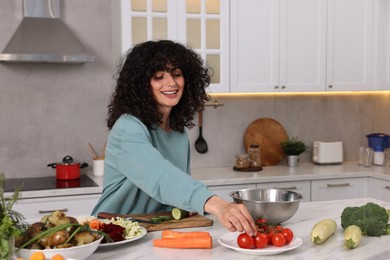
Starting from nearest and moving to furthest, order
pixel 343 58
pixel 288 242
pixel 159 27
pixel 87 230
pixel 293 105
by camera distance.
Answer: pixel 87 230, pixel 288 242, pixel 159 27, pixel 343 58, pixel 293 105

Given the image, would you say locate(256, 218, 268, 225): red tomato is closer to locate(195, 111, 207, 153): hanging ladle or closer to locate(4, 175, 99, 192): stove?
locate(4, 175, 99, 192): stove

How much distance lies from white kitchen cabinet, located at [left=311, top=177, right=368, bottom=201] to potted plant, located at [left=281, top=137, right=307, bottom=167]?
371mm

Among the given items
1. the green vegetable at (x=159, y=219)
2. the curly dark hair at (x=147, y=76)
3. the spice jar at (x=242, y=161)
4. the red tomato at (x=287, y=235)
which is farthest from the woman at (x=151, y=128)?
the spice jar at (x=242, y=161)

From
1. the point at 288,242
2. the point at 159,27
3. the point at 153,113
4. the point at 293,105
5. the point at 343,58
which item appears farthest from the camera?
the point at 293,105

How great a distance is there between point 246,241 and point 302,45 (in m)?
2.77

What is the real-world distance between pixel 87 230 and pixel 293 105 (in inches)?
130

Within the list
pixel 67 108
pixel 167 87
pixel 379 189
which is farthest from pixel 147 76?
pixel 379 189

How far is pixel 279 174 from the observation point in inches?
166

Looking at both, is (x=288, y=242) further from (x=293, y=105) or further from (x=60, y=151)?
(x=293, y=105)

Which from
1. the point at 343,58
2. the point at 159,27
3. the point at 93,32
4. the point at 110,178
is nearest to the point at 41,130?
the point at 93,32

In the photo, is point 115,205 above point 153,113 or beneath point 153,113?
beneath

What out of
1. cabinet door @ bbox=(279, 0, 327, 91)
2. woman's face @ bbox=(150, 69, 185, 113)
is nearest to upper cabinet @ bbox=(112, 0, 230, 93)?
cabinet door @ bbox=(279, 0, 327, 91)

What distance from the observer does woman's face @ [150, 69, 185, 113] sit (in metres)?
2.39

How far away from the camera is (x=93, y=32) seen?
14.0 ft
